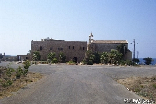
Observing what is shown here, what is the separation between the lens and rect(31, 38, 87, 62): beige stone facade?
72.1m

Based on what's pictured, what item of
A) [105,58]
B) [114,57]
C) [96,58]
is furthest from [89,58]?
[114,57]

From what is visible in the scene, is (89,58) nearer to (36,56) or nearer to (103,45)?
(103,45)

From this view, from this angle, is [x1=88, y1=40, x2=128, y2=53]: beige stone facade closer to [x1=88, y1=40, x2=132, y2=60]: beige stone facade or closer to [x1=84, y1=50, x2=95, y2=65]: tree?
[x1=88, y1=40, x2=132, y2=60]: beige stone facade

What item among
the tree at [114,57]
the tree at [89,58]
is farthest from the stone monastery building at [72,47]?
the tree at [114,57]

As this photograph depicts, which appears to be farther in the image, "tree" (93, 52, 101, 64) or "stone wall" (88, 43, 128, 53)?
"stone wall" (88, 43, 128, 53)

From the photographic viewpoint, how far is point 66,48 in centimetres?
7225

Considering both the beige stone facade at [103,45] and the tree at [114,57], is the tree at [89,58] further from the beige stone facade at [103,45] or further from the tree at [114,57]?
the beige stone facade at [103,45]

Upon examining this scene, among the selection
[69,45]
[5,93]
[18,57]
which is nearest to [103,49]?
[69,45]

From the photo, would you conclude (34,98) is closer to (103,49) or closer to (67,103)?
(67,103)

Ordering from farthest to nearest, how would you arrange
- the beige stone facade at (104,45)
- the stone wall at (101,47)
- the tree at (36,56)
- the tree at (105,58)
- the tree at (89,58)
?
1. the stone wall at (101,47)
2. the beige stone facade at (104,45)
3. the tree at (36,56)
4. the tree at (89,58)
5. the tree at (105,58)

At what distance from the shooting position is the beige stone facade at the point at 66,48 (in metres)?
72.1

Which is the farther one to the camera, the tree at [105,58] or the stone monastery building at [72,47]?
the stone monastery building at [72,47]

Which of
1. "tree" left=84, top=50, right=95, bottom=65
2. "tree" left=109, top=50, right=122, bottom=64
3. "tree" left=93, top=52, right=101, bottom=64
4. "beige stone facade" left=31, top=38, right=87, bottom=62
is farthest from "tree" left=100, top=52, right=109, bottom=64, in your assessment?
"beige stone facade" left=31, top=38, right=87, bottom=62

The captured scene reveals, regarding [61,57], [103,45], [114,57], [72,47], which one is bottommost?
[61,57]
